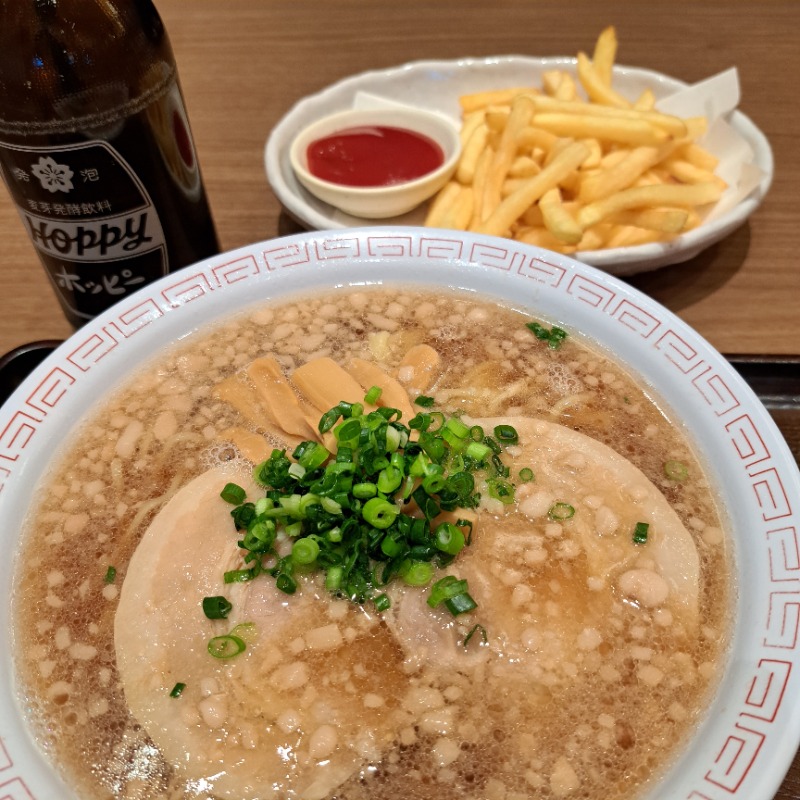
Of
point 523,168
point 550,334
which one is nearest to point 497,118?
point 523,168

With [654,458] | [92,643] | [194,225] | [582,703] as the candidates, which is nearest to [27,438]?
[92,643]

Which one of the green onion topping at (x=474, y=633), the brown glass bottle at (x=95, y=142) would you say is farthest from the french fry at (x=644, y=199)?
the green onion topping at (x=474, y=633)

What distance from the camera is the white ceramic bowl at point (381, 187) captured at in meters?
2.13

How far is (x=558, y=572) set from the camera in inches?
46.8

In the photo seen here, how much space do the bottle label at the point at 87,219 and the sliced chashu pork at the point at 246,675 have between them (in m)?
0.77

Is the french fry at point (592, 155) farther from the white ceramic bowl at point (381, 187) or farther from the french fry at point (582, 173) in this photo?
the white ceramic bowl at point (381, 187)

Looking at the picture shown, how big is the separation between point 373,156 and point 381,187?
0.64 ft

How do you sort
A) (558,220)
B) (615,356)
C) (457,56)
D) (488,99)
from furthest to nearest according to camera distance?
(457,56)
(488,99)
(558,220)
(615,356)

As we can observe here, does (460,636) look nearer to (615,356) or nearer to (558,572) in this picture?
(558,572)

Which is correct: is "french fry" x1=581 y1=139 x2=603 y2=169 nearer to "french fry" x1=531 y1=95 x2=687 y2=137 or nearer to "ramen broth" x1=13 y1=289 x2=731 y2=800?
"french fry" x1=531 y1=95 x2=687 y2=137

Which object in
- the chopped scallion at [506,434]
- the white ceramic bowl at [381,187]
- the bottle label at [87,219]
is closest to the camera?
the chopped scallion at [506,434]

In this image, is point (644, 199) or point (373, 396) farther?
point (644, 199)

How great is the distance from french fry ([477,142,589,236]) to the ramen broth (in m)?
0.60

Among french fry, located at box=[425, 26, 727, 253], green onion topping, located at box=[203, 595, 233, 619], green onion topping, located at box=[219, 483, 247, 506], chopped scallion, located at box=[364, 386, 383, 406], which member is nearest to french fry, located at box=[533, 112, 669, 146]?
french fry, located at box=[425, 26, 727, 253]
